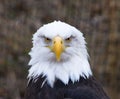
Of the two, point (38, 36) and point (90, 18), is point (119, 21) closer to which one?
point (90, 18)

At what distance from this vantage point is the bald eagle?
22.1ft

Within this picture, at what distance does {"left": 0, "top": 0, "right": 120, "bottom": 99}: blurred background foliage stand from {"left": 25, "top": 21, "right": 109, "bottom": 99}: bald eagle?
3.33 metres

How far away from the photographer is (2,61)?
35.4 ft

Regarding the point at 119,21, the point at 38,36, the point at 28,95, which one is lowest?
the point at 28,95

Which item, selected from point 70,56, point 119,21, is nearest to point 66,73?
point 70,56

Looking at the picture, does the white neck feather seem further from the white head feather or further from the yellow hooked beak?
the yellow hooked beak

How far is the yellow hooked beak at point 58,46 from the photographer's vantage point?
21.8 feet

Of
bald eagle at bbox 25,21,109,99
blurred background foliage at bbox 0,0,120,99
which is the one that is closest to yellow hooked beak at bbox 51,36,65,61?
bald eagle at bbox 25,21,109,99

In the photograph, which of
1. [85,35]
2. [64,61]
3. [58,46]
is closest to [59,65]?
[64,61]

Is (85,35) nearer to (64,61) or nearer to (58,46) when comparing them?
(64,61)

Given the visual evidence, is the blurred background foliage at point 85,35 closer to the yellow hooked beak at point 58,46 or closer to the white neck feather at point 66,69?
the white neck feather at point 66,69

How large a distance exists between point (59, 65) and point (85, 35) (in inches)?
133

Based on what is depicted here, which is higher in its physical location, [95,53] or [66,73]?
[95,53]

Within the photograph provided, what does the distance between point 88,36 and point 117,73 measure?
639 mm
